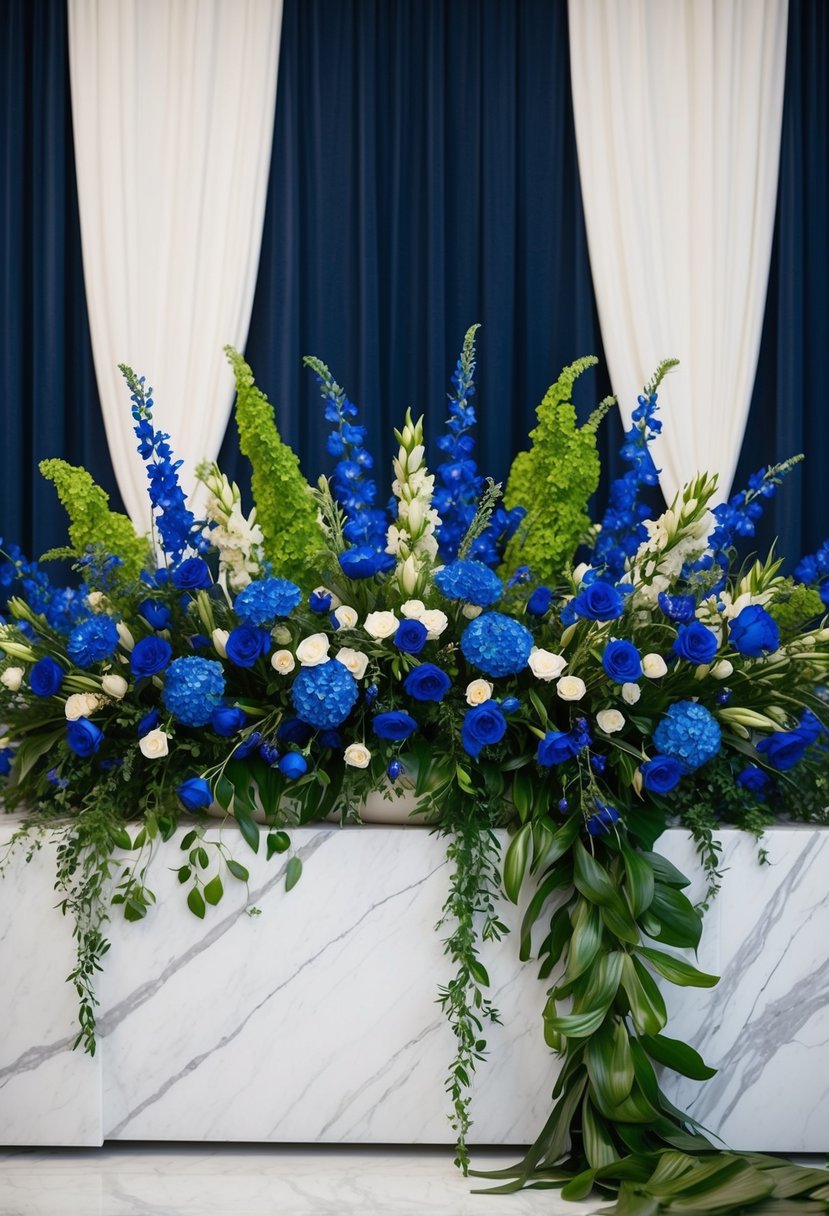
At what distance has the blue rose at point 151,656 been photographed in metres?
1.65

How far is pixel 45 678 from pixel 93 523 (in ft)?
1.06

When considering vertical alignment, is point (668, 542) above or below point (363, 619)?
above

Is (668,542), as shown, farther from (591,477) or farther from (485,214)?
(485,214)

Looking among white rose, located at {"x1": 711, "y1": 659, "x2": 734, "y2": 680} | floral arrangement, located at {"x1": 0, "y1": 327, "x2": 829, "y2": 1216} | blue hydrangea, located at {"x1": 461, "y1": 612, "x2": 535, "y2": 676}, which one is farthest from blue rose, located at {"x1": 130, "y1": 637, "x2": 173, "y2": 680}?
white rose, located at {"x1": 711, "y1": 659, "x2": 734, "y2": 680}

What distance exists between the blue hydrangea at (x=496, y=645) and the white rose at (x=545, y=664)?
0.05ft

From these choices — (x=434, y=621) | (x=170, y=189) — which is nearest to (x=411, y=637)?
(x=434, y=621)

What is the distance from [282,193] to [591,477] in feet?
5.90

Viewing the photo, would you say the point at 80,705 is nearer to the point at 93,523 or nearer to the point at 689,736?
the point at 93,523

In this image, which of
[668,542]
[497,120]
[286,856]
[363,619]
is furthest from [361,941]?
[497,120]

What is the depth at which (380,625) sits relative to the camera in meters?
1.67

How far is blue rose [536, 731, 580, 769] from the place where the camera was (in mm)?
1611

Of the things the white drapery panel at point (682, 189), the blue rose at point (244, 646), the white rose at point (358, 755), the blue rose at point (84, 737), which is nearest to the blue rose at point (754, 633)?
the white rose at point (358, 755)

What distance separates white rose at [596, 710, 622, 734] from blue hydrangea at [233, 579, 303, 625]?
47 cm

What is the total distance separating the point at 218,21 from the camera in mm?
3279
